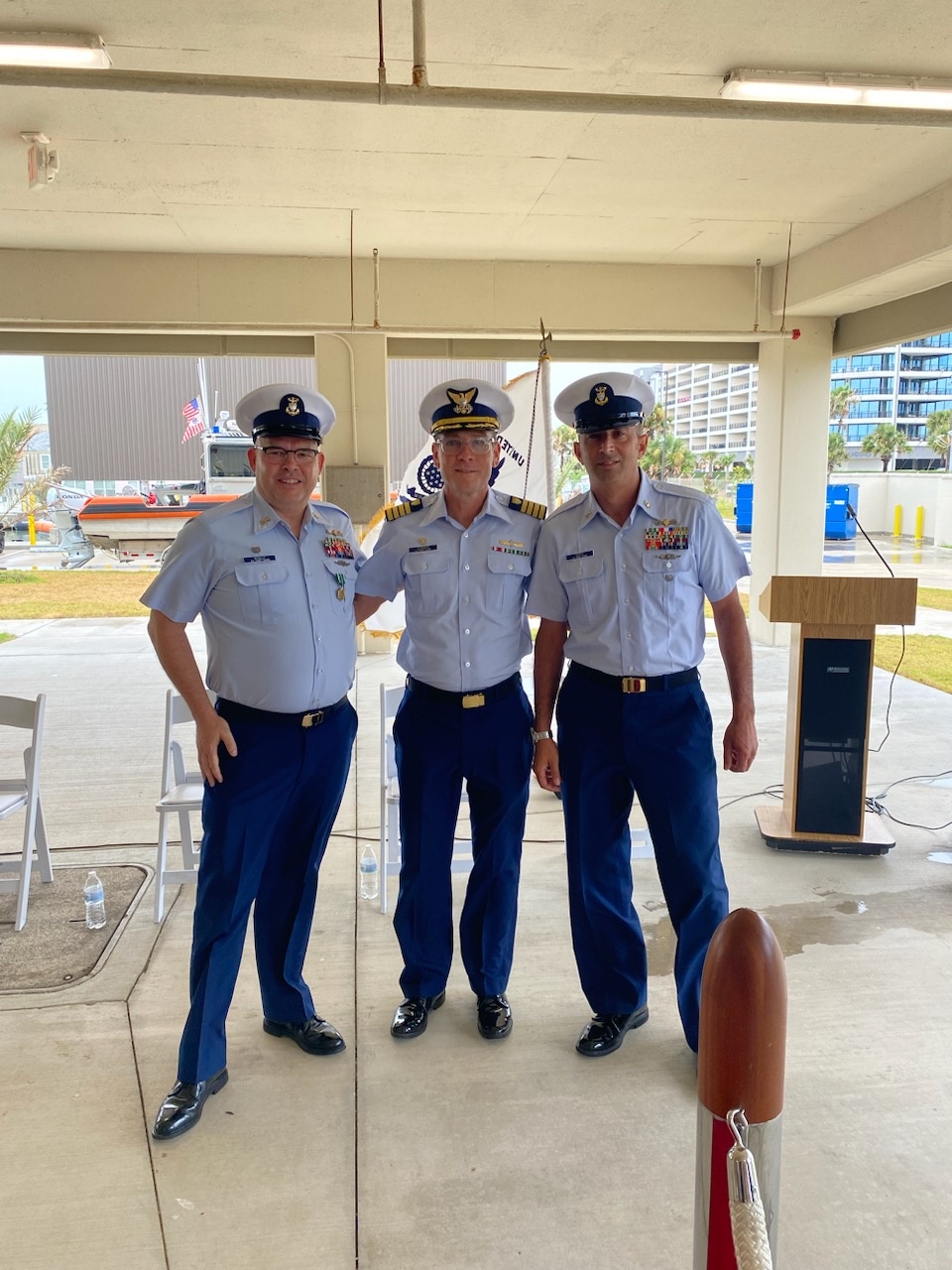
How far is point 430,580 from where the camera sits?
8.36 ft

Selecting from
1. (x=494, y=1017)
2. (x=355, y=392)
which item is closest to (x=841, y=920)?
(x=494, y=1017)

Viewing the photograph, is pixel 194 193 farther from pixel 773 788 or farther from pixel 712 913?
pixel 712 913

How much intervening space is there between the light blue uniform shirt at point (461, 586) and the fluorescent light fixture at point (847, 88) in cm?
274

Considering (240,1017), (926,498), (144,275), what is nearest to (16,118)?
(144,275)

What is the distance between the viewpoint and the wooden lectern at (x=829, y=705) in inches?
153

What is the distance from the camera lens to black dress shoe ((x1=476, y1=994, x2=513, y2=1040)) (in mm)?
2609

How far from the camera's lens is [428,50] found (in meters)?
3.97

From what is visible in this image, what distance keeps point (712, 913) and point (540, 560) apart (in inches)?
42.5

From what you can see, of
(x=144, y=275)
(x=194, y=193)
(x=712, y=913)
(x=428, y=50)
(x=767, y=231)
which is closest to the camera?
(x=712, y=913)

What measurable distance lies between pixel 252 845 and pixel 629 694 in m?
1.06

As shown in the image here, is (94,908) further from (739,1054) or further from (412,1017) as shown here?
(739,1054)

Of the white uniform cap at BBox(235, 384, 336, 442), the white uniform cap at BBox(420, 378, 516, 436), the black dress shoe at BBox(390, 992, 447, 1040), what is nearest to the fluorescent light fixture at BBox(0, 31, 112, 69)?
the white uniform cap at BBox(235, 384, 336, 442)

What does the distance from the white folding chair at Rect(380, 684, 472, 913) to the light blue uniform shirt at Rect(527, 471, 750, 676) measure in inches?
43.5

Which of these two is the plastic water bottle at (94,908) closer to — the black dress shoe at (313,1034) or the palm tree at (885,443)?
the black dress shoe at (313,1034)
